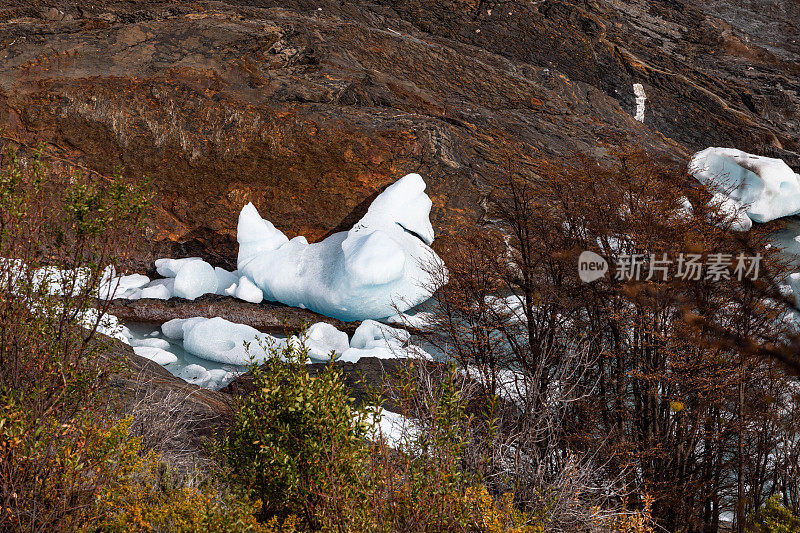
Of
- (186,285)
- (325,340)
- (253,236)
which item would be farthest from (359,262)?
(186,285)

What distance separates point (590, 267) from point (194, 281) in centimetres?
955

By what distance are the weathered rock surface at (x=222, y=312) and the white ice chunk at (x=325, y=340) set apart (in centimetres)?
128

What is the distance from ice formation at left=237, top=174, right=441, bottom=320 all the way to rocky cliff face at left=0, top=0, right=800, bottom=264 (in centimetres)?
238

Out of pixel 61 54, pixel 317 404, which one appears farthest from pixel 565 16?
pixel 317 404

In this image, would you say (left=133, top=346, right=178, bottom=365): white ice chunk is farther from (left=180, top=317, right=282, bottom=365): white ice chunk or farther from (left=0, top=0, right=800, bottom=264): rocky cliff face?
(left=0, top=0, right=800, bottom=264): rocky cliff face

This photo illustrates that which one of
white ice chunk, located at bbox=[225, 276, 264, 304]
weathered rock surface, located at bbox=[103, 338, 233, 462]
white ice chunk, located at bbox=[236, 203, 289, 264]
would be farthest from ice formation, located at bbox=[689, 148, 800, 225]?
weathered rock surface, located at bbox=[103, 338, 233, 462]

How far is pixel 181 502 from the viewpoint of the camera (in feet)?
13.5

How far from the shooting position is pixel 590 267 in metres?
10.0

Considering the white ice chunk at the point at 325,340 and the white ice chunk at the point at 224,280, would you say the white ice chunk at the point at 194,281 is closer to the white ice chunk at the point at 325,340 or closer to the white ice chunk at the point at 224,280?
the white ice chunk at the point at 224,280

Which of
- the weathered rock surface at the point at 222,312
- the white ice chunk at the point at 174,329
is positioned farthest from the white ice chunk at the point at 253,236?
the white ice chunk at the point at 174,329

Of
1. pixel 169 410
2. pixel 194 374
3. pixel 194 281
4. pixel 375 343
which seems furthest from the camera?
pixel 194 281

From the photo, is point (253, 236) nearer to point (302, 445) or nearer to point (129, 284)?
point (129, 284)

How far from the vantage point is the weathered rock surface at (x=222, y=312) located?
48.6 ft

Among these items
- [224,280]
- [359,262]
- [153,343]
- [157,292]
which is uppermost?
[359,262]
